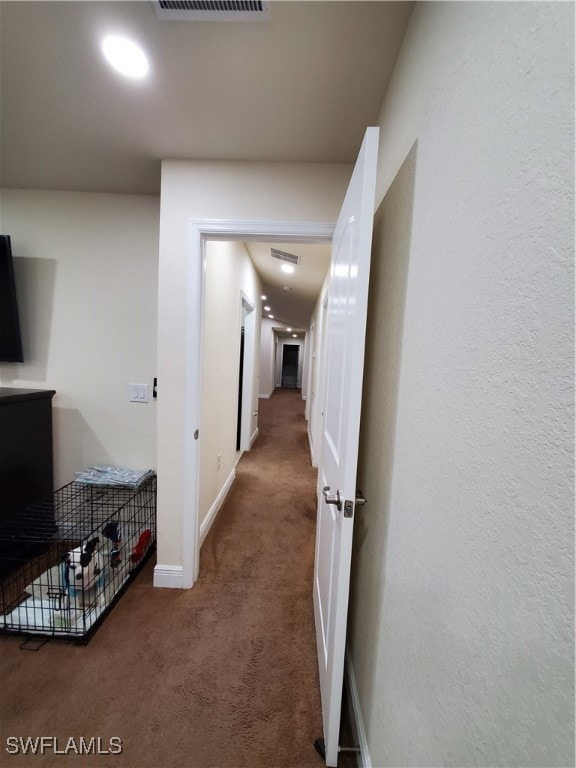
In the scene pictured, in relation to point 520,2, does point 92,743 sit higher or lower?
lower

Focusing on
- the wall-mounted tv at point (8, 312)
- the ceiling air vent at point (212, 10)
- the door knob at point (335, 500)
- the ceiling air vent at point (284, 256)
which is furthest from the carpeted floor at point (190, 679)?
the ceiling air vent at point (284, 256)

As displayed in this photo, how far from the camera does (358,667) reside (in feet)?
3.74

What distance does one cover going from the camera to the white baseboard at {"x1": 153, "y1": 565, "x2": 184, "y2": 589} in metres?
1.77

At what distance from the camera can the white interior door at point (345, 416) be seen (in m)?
0.87

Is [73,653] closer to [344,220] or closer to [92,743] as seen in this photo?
[92,743]

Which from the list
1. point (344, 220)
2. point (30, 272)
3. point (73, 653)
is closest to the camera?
point (344, 220)

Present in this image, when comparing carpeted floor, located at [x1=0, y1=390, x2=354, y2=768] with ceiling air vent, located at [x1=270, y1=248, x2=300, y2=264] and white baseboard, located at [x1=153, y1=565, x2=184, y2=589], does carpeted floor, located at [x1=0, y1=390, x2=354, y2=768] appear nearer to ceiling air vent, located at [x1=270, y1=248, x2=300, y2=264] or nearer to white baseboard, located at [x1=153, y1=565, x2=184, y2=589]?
white baseboard, located at [x1=153, y1=565, x2=184, y2=589]

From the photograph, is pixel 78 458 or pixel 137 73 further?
pixel 78 458

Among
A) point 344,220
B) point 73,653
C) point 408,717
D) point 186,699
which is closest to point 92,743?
point 186,699

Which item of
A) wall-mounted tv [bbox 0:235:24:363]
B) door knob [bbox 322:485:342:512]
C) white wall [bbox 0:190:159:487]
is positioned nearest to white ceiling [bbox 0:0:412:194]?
white wall [bbox 0:190:159:487]

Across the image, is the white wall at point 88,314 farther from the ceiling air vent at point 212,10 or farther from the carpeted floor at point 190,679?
the ceiling air vent at point 212,10

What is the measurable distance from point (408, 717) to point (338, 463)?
2.05 feet

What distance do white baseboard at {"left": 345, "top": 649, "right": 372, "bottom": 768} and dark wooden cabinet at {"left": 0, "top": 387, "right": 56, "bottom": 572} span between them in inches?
68.9

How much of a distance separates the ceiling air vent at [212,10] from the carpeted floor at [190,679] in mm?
2426
